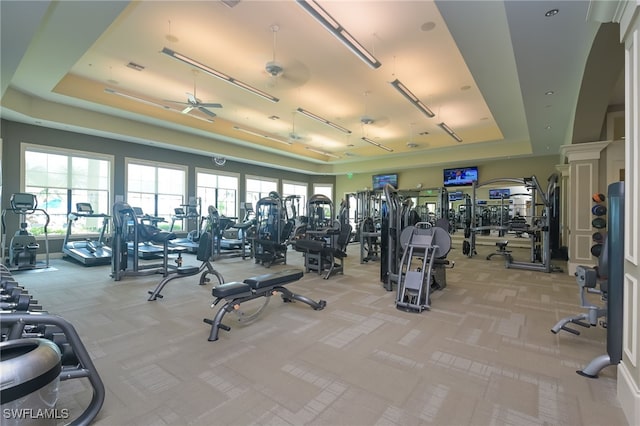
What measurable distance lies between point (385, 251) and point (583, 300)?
2599mm

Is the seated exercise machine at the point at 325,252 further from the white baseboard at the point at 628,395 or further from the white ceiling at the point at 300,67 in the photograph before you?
the white baseboard at the point at 628,395

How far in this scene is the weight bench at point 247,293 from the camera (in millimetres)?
3042

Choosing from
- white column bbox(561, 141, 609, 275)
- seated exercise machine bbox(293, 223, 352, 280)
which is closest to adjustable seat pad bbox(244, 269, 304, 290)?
seated exercise machine bbox(293, 223, 352, 280)

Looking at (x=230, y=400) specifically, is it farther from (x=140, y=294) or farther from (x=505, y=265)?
(x=505, y=265)

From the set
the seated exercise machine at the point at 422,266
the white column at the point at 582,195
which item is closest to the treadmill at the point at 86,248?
the seated exercise machine at the point at 422,266

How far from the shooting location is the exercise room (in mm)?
1970

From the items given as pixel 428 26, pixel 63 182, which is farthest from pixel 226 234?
pixel 428 26

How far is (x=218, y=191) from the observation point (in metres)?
12.1

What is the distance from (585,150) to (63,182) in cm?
1281

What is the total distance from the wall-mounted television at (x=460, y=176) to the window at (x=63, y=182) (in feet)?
41.1

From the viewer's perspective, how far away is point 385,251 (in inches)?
199

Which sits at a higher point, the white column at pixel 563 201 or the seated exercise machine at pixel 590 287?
the white column at pixel 563 201

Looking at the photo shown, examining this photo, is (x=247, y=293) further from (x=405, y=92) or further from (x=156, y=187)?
(x=156, y=187)

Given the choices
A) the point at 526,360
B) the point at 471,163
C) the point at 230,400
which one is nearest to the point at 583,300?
the point at 526,360
